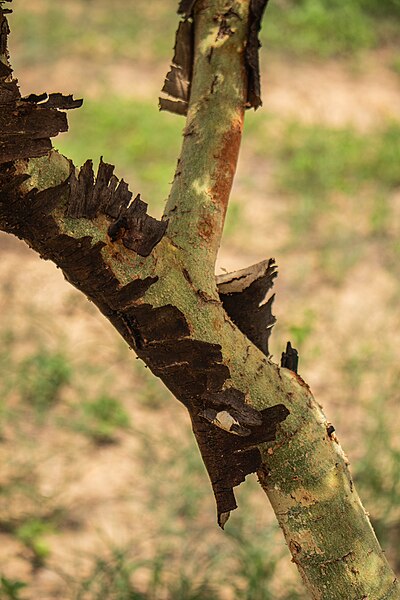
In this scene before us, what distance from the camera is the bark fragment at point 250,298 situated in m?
1.09

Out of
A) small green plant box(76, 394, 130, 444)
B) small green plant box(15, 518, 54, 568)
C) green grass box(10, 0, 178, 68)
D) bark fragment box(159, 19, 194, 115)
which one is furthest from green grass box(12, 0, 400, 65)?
bark fragment box(159, 19, 194, 115)

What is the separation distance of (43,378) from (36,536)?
27.5 inches

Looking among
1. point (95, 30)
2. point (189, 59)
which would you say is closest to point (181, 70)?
point (189, 59)

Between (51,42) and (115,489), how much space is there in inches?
148

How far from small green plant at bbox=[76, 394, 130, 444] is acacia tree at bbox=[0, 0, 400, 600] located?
5.77 feet

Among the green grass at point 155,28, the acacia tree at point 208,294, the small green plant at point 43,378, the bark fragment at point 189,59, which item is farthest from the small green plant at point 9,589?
the green grass at point 155,28

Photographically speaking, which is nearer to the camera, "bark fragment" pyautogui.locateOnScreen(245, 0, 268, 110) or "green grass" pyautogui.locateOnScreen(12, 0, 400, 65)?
"bark fragment" pyautogui.locateOnScreen(245, 0, 268, 110)

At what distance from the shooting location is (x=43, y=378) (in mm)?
2955

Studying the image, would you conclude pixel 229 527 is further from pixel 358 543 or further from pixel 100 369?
pixel 358 543

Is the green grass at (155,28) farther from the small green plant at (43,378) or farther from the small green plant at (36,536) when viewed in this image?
the small green plant at (36,536)

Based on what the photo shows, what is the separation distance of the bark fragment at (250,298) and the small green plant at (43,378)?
189 cm

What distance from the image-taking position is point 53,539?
2.40m

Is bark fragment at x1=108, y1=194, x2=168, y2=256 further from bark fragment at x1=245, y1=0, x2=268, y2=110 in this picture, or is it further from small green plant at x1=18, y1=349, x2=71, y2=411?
small green plant at x1=18, y1=349, x2=71, y2=411

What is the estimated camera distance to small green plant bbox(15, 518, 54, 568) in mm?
2342
